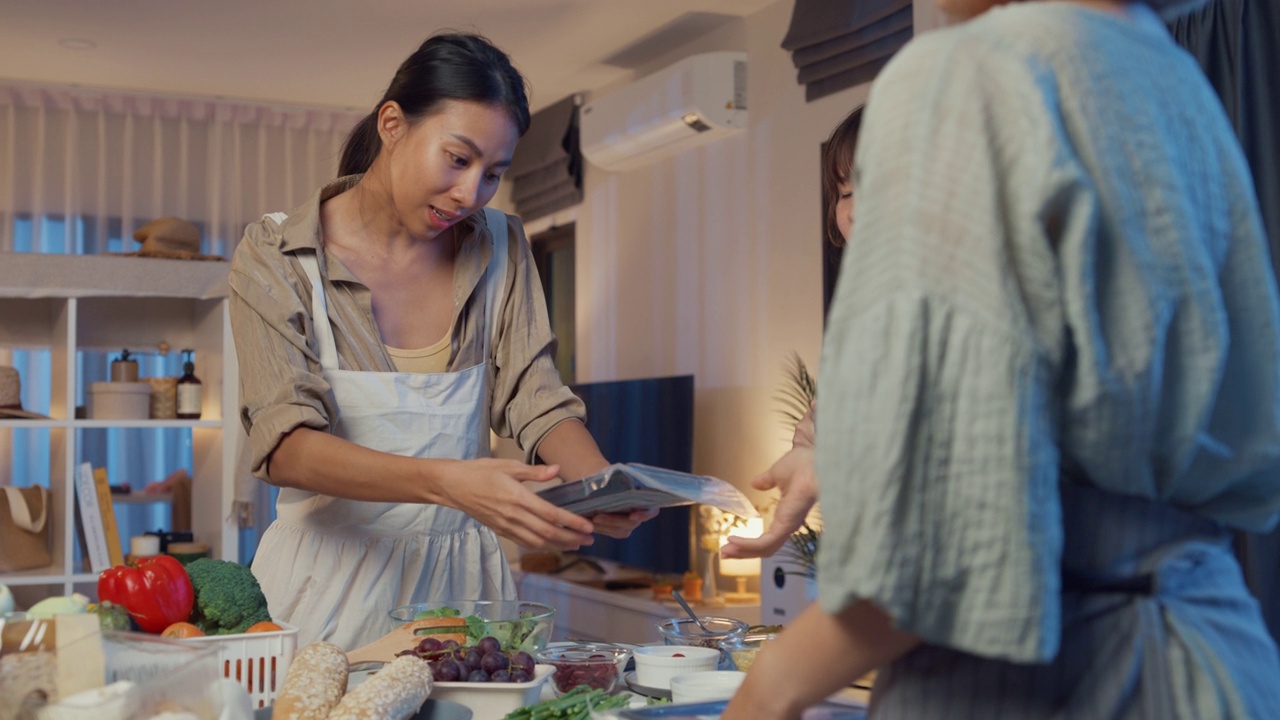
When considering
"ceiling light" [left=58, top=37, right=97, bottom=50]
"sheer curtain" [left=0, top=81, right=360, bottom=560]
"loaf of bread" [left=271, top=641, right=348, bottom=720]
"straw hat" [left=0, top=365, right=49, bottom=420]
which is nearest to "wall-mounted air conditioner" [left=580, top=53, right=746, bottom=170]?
"sheer curtain" [left=0, top=81, right=360, bottom=560]

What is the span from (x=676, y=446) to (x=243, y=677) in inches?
148

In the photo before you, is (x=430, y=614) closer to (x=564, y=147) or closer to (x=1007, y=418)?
(x=1007, y=418)

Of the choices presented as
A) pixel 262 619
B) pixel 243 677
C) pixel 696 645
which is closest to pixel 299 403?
pixel 262 619

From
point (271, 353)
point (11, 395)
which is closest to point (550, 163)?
point (11, 395)

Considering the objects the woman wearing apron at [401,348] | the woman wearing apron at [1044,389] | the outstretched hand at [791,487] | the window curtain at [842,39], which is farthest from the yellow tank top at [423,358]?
the window curtain at [842,39]

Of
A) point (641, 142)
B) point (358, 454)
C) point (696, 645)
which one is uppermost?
point (641, 142)

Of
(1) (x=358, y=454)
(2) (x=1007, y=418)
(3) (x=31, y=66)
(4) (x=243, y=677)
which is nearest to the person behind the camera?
(2) (x=1007, y=418)

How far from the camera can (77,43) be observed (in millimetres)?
5492

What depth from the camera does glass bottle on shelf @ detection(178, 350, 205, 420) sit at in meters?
3.98

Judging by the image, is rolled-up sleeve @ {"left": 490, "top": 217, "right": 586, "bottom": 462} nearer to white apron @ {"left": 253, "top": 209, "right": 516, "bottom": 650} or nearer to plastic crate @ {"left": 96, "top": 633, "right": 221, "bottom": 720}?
white apron @ {"left": 253, "top": 209, "right": 516, "bottom": 650}

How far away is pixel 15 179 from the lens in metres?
6.16

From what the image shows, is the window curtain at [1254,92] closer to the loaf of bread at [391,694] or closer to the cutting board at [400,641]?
the cutting board at [400,641]

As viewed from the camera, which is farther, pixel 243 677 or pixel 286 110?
pixel 286 110

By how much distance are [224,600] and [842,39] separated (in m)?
3.42
